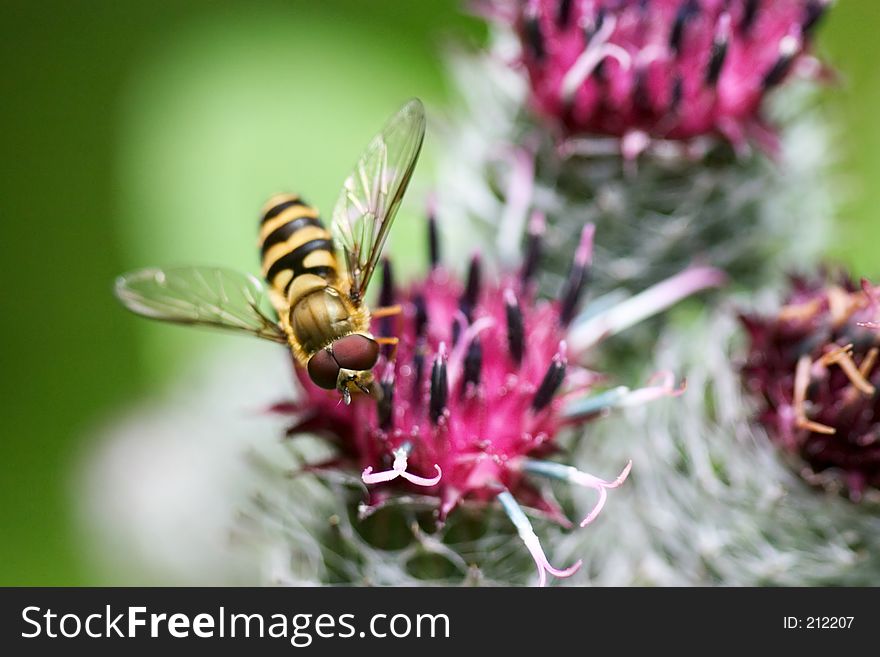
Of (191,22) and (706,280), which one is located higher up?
(191,22)

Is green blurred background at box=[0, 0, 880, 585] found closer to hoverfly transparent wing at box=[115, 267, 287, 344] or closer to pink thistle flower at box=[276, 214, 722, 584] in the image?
pink thistle flower at box=[276, 214, 722, 584]

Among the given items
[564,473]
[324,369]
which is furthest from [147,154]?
[564,473]

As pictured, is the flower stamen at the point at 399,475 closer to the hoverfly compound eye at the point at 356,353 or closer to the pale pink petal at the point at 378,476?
the pale pink petal at the point at 378,476

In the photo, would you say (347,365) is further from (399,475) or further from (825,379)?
(825,379)

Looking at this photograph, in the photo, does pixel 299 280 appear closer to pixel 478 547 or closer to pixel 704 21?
pixel 478 547
